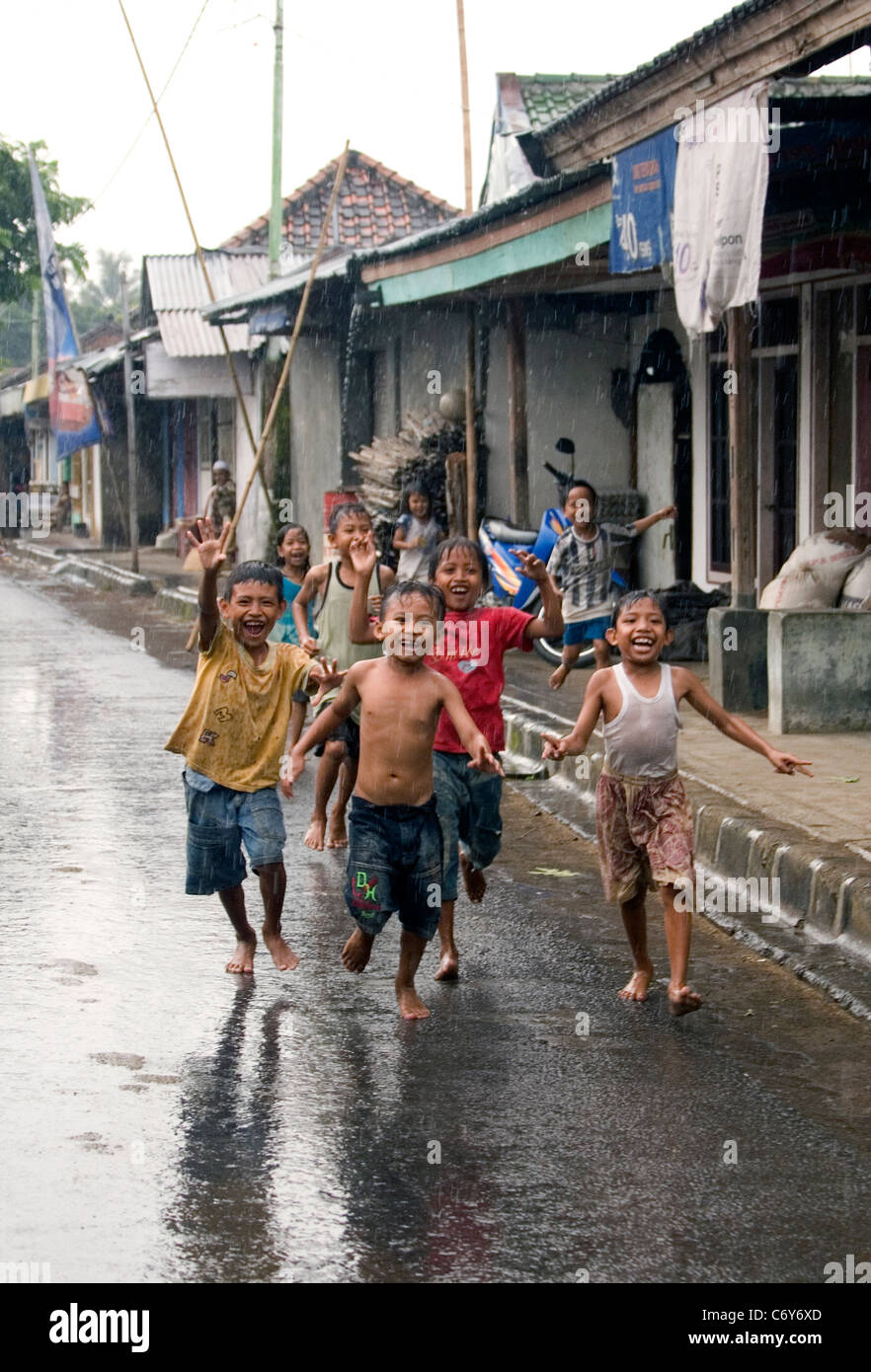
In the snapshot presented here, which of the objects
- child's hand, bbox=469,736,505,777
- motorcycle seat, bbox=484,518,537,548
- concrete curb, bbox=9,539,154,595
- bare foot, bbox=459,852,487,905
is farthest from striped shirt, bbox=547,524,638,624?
concrete curb, bbox=9,539,154,595

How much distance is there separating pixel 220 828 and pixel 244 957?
17.7 inches

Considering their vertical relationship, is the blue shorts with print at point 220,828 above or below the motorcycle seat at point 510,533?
below

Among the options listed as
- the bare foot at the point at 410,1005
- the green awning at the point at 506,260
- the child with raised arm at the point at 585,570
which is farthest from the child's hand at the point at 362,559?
the child with raised arm at the point at 585,570

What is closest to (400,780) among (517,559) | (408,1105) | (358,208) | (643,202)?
(408,1105)

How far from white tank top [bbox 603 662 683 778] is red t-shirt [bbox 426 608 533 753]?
0.66 m

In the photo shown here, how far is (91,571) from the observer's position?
2850 cm

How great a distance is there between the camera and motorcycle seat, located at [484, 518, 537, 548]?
15.4 meters

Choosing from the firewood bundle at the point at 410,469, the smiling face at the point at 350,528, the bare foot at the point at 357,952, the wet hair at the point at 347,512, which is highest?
the firewood bundle at the point at 410,469

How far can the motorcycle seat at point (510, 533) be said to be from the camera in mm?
15378

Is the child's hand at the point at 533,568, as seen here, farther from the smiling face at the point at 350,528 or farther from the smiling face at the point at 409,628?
the smiling face at the point at 350,528

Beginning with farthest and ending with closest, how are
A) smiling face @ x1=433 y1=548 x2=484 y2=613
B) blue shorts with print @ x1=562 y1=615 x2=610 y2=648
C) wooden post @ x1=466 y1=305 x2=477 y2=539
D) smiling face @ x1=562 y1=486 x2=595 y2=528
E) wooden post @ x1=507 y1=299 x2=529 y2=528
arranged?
1. wooden post @ x1=466 y1=305 x2=477 y2=539
2. wooden post @ x1=507 y1=299 x2=529 y2=528
3. blue shorts with print @ x1=562 y1=615 x2=610 y2=648
4. smiling face @ x1=562 y1=486 x2=595 y2=528
5. smiling face @ x1=433 y1=548 x2=484 y2=613

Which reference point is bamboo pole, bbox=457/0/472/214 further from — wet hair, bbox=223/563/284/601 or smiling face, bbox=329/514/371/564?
wet hair, bbox=223/563/284/601

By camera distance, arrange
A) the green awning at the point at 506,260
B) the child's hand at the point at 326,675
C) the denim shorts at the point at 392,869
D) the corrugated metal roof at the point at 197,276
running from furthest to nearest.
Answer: the corrugated metal roof at the point at 197,276 → the green awning at the point at 506,260 → the child's hand at the point at 326,675 → the denim shorts at the point at 392,869
